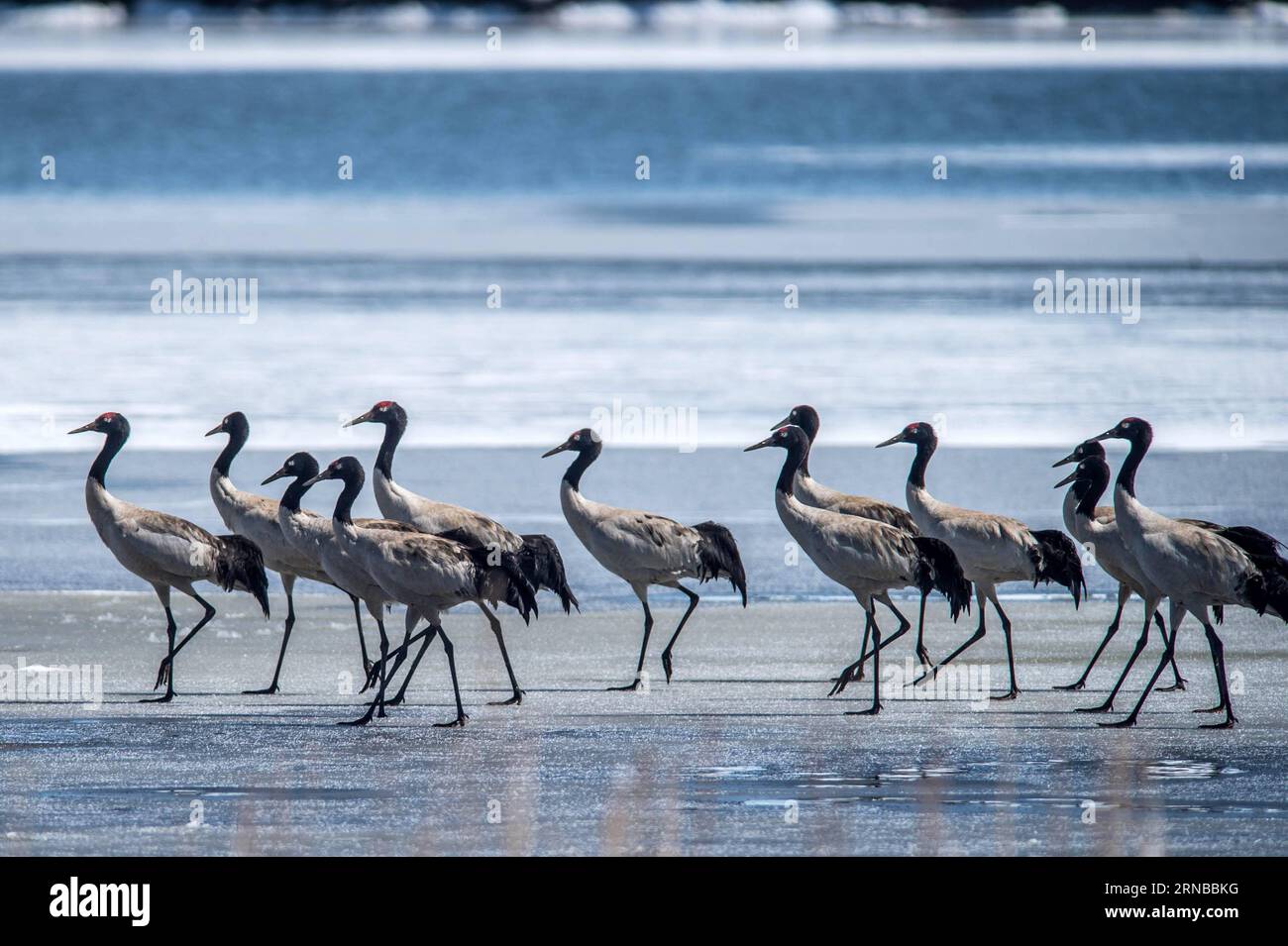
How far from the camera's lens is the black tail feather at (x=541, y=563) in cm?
1016

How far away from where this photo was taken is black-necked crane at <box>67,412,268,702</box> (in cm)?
1041

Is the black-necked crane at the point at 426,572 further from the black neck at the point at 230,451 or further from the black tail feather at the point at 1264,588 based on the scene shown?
the black tail feather at the point at 1264,588

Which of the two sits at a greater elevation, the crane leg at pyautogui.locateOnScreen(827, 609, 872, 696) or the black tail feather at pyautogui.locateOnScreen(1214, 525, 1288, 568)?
the black tail feather at pyautogui.locateOnScreen(1214, 525, 1288, 568)

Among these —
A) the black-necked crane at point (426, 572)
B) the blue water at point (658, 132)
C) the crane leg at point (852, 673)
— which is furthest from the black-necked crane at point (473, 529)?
the blue water at point (658, 132)

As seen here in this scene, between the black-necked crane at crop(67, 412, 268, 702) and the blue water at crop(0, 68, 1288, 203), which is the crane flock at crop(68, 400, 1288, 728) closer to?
the black-necked crane at crop(67, 412, 268, 702)

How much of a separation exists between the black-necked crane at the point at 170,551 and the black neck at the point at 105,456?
0.43ft

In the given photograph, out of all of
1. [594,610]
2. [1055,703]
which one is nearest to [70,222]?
[594,610]

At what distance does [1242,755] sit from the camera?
8938 mm

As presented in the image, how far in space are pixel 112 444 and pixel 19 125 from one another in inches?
2777

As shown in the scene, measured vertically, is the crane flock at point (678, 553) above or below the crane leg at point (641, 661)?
above

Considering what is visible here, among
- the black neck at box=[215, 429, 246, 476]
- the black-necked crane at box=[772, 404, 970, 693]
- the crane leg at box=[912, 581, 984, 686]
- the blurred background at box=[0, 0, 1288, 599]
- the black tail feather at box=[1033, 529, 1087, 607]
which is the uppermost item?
the blurred background at box=[0, 0, 1288, 599]

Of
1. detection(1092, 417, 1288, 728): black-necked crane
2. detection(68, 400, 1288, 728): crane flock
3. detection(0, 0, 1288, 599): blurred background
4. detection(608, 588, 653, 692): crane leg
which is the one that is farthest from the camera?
detection(0, 0, 1288, 599): blurred background

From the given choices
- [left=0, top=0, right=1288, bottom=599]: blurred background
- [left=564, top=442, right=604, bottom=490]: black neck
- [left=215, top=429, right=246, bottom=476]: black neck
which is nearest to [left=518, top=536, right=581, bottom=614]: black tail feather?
[left=564, top=442, right=604, bottom=490]: black neck

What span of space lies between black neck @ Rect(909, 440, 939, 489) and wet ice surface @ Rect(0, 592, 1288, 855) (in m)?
0.98
